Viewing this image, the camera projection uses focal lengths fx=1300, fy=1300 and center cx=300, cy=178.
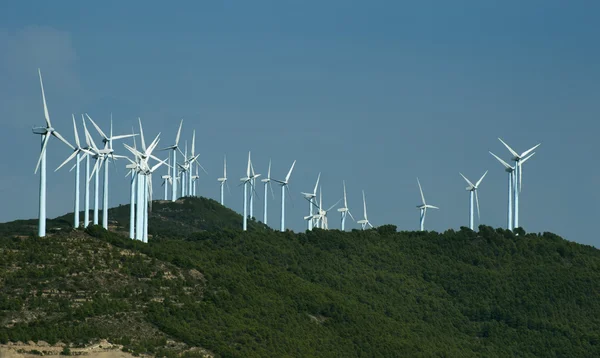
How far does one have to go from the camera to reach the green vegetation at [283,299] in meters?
120

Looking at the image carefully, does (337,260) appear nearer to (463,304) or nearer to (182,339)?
(463,304)

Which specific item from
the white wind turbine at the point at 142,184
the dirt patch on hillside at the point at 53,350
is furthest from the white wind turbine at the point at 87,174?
the dirt patch on hillside at the point at 53,350

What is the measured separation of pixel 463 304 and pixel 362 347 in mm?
45165

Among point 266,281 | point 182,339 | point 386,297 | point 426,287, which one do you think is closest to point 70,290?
point 182,339

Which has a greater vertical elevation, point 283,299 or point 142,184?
point 142,184

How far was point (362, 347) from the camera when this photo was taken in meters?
141

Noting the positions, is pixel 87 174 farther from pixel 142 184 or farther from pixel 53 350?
pixel 53 350

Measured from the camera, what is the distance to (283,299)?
146375mm

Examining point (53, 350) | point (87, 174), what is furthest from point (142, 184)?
point (53, 350)

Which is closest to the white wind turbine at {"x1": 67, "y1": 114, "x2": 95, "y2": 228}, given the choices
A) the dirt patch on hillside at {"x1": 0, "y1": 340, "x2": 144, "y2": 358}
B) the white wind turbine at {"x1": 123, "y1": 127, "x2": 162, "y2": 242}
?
the white wind turbine at {"x1": 123, "y1": 127, "x2": 162, "y2": 242}

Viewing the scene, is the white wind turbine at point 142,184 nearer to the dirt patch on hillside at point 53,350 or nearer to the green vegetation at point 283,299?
the green vegetation at point 283,299

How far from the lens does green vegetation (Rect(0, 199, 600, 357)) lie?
119812 mm

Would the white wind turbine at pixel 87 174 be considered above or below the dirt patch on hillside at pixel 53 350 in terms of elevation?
above

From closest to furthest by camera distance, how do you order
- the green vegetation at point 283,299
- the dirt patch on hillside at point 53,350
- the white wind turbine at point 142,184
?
the dirt patch on hillside at point 53,350 < the green vegetation at point 283,299 < the white wind turbine at point 142,184
